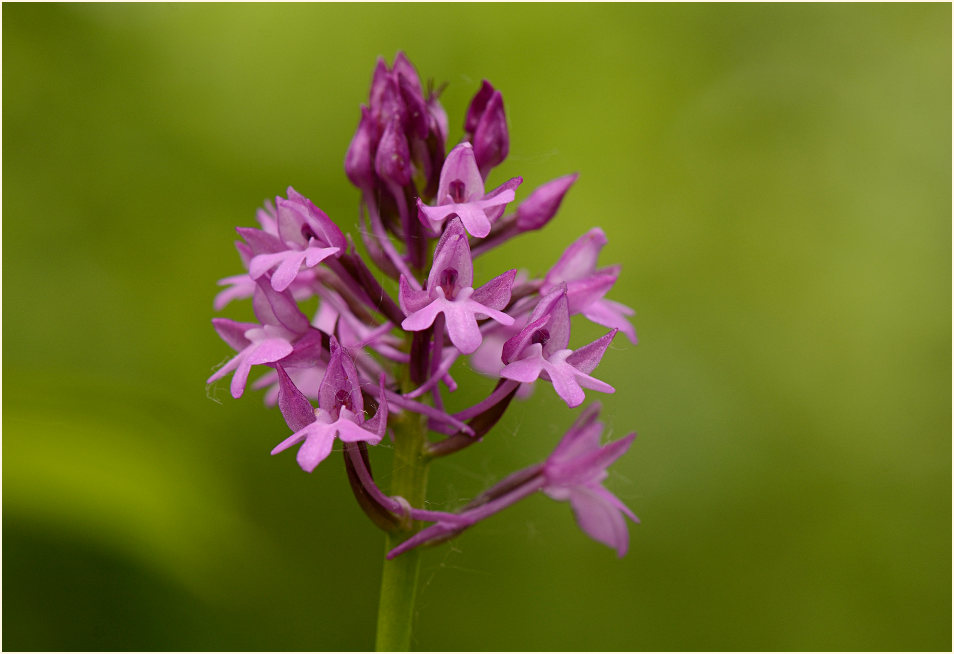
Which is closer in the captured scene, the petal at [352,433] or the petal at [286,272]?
the petal at [352,433]

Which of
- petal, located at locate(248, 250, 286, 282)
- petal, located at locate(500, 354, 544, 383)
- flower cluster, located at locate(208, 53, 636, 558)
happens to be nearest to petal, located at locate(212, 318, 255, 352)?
flower cluster, located at locate(208, 53, 636, 558)

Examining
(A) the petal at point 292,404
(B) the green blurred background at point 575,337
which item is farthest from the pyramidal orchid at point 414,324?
(B) the green blurred background at point 575,337

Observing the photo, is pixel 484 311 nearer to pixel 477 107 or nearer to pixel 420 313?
pixel 420 313

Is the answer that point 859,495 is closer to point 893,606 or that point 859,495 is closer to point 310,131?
point 893,606

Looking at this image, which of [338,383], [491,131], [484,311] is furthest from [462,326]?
[491,131]

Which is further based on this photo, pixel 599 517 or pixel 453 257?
pixel 599 517

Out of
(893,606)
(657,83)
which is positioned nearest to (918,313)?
(893,606)

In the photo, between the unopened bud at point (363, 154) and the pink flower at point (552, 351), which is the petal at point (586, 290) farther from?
the unopened bud at point (363, 154)
